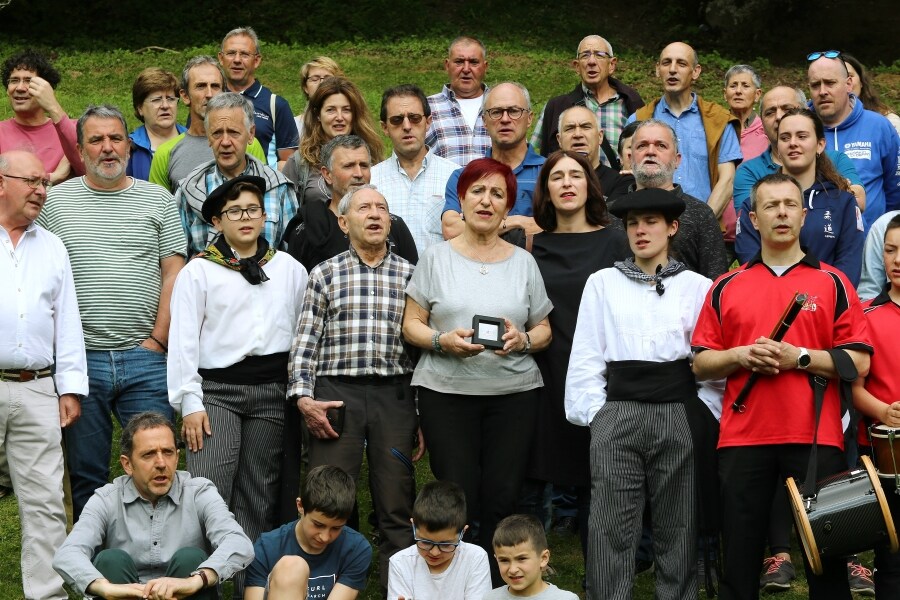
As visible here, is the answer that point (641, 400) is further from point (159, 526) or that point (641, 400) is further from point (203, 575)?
point (159, 526)

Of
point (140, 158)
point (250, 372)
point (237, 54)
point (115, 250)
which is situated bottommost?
point (250, 372)

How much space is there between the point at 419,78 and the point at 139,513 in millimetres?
11825

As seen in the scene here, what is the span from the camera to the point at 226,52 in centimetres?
906

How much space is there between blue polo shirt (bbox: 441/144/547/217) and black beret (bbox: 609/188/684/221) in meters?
1.02

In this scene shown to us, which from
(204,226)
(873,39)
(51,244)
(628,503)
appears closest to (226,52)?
(204,226)

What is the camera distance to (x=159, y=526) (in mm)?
5777

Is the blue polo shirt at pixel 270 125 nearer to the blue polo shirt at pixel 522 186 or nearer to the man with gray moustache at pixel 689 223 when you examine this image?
the blue polo shirt at pixel 522 186

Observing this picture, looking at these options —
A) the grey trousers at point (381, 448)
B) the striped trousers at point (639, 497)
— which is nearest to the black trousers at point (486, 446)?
the grey trousers at point (381, 448)

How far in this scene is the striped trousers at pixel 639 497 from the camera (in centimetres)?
575

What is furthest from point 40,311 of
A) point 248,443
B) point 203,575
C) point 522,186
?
point 522,186

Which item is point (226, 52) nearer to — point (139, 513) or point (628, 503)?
point (139, 513)

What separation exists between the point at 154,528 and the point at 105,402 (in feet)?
3.86

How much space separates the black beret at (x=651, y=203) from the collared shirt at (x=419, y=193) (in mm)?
1503

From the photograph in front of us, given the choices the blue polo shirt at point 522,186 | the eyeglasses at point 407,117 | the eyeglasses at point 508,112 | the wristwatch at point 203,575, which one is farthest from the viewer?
the eyeglasses at point 407,117
